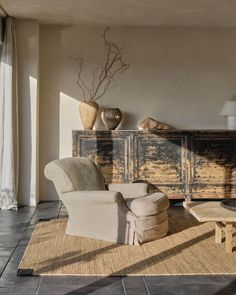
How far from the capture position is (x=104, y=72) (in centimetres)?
682

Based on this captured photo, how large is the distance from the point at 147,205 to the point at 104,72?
2865mm

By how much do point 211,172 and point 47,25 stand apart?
3.04 meters

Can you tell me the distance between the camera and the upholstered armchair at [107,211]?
446 cm

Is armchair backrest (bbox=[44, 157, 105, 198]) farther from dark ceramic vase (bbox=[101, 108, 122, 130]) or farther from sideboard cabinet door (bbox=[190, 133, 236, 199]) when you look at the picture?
sideboard cabinet door (bbox=[190, 133, 236, 199])

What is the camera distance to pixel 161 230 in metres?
4.67

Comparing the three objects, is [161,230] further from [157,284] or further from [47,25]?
[47,25]

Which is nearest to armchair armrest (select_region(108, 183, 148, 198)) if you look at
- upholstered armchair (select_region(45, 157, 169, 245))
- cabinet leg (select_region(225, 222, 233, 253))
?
upholstered armchair (select_region(45, 157, 169, 245))

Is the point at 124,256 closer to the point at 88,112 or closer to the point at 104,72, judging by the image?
the point at 88,112

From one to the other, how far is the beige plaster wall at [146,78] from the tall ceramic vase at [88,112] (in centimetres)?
26

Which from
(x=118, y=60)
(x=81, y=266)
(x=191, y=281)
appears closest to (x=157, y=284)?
(x=191, y=281)

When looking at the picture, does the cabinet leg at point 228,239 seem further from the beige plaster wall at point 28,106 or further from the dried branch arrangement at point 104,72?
the dried branch arrangement at point 104,72

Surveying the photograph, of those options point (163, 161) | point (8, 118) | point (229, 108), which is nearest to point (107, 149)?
point (163, 161)

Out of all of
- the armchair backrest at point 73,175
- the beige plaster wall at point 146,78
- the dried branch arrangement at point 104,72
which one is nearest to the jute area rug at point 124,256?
the armchair backrest at point 73,175

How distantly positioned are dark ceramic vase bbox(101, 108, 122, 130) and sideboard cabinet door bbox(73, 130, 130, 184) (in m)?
0.19
